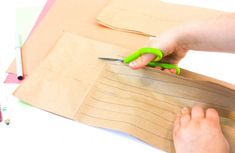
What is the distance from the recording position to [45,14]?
845 mm

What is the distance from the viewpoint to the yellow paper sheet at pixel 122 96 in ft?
1.96

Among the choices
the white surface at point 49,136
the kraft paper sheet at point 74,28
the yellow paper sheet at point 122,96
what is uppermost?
the kraft paper sheet at point 74,28

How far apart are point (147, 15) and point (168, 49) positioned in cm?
21

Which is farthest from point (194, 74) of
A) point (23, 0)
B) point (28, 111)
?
point (23, 0)

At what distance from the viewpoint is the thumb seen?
627 mm

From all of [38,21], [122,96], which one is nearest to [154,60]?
[122,96]

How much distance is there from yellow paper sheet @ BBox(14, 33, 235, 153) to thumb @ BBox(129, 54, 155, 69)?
2 centimetres

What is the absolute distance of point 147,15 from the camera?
0.85 meters

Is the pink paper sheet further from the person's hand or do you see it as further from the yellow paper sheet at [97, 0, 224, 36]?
the person's hand

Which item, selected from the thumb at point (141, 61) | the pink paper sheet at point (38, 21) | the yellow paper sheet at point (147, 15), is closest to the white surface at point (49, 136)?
the pink paper sheet at point (38, 21)

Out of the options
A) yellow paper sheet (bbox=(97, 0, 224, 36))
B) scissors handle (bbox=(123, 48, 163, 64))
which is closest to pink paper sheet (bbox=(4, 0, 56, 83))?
yellow paper sheet (bbox=(97, 0, 224, 36))

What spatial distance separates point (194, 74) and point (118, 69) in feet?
0.57

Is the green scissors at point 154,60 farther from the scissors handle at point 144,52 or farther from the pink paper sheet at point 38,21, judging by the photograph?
the pink paper sheet at point 38,21

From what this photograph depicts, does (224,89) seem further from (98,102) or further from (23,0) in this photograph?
(23,0)
